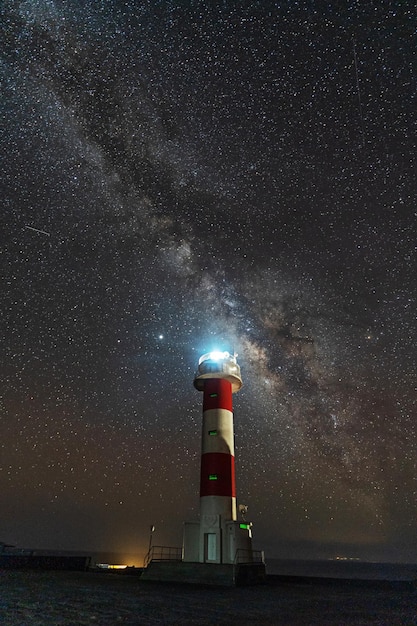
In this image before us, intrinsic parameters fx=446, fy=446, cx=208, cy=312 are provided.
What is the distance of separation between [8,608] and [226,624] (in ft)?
21.0

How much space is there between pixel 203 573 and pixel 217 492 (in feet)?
13.5

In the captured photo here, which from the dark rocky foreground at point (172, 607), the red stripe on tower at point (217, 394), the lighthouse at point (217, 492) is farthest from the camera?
the red stripe on tower at point (217, 394)

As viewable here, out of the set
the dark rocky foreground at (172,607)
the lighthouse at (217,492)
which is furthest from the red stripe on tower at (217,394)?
the dark rocky foreground at (172,607)

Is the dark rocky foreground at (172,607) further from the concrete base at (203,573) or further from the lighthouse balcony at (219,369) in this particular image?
the lighthouse balcony at (219,369)

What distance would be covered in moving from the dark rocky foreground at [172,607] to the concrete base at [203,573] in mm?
1065

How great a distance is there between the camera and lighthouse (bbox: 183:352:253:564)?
24.2 meters

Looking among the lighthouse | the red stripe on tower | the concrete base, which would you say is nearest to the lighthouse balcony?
the lighthouse

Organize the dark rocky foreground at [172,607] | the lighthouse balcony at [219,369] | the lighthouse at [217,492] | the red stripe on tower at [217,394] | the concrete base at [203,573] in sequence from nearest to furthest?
the dark rocky foreground at [172,607] < the concrete base at [203,573] < the lighthouse at [217,492] < the red stripe on tower at [217,394] < the lighthouse balcony at [219,369]

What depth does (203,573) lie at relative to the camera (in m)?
22.5

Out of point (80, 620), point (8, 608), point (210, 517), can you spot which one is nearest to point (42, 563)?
point (210, 517)

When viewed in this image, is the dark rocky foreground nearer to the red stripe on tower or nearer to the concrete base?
the concrete base

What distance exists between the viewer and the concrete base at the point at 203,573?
22.2 metres

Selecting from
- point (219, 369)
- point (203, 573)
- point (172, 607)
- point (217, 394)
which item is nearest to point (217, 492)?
point (203, 573)

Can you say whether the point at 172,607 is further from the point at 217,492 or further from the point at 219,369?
the point at 219,369
